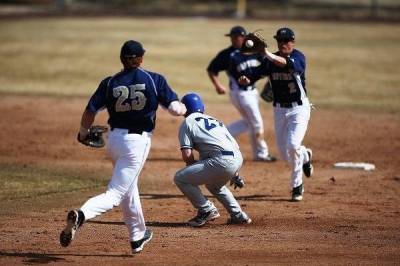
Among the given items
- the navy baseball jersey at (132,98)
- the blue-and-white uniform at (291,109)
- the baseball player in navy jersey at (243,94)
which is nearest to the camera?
the navy baseball jersey at (132,98)

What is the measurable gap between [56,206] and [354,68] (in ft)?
61.8

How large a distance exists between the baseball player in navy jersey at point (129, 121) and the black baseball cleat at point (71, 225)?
182 mm

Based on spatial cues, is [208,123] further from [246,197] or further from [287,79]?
[246,197]

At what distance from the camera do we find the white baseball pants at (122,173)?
9.21 m

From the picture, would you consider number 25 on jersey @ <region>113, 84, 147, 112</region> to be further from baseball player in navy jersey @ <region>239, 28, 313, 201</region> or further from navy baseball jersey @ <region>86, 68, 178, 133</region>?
baseball player in navy jersey @ <region>239, 28, 313, 201</region>

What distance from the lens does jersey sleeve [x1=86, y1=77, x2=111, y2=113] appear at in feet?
30.8

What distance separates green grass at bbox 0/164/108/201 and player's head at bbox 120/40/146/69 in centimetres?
428

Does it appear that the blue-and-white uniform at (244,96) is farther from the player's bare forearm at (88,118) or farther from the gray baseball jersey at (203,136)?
the player's bare forearm at (88,118)

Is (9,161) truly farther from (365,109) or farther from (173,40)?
(173,40)

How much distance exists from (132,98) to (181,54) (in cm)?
2326

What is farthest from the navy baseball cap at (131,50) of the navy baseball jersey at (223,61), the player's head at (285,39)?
the navy baseball jersey at (223,61)

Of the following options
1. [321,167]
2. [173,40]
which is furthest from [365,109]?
[173,40]

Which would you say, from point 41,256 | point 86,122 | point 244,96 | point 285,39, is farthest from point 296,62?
point 41,256

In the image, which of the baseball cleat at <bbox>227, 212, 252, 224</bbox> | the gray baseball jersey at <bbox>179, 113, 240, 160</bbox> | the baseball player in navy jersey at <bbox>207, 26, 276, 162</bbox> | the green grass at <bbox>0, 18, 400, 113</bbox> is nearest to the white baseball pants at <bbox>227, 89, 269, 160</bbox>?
the baseball player in navy jersey at <bbox>207, 26, 276, 162</bbox>
